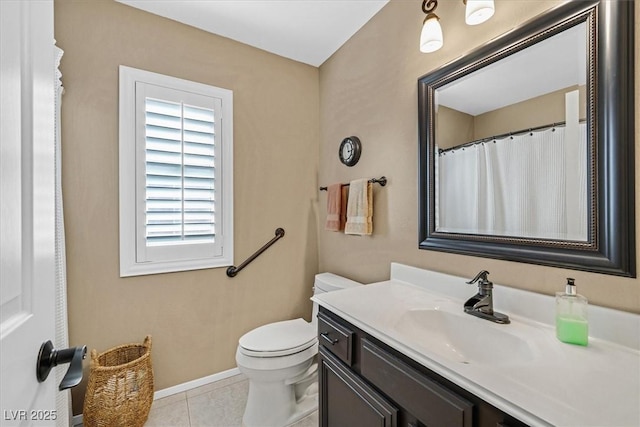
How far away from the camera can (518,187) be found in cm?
107

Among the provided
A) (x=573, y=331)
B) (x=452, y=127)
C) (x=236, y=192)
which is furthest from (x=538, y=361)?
(x=236, y=192)

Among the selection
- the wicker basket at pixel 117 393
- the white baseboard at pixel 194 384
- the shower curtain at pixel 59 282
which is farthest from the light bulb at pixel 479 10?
the white baseboard at pixel 194 384

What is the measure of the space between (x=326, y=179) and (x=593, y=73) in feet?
Result: 5.46

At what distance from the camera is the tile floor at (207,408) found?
1635 millimetres

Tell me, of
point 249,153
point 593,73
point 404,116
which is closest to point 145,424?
point 249,153

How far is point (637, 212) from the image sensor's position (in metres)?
0.79

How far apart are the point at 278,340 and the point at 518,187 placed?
1.44 meters

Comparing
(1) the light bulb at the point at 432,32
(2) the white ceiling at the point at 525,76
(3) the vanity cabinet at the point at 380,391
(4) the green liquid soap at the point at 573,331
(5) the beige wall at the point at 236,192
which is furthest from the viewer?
(5) the beige wall at the point at 236,192

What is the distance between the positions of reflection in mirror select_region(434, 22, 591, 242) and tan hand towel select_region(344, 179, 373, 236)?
18.0 inches

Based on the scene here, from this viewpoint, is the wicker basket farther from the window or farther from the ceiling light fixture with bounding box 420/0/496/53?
the ceiling light fixture with bounding box 420/0/496/53

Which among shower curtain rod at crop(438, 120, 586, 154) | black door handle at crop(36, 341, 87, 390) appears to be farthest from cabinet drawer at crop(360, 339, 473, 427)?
shower curtain rod at crop(438, 120, 586, 154)

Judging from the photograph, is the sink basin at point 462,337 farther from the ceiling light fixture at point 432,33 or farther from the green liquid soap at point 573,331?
the ceiling light fixture at point 432,33

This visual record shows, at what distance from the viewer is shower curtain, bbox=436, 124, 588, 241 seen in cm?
92

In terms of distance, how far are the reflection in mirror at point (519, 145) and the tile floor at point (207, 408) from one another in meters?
1.55
